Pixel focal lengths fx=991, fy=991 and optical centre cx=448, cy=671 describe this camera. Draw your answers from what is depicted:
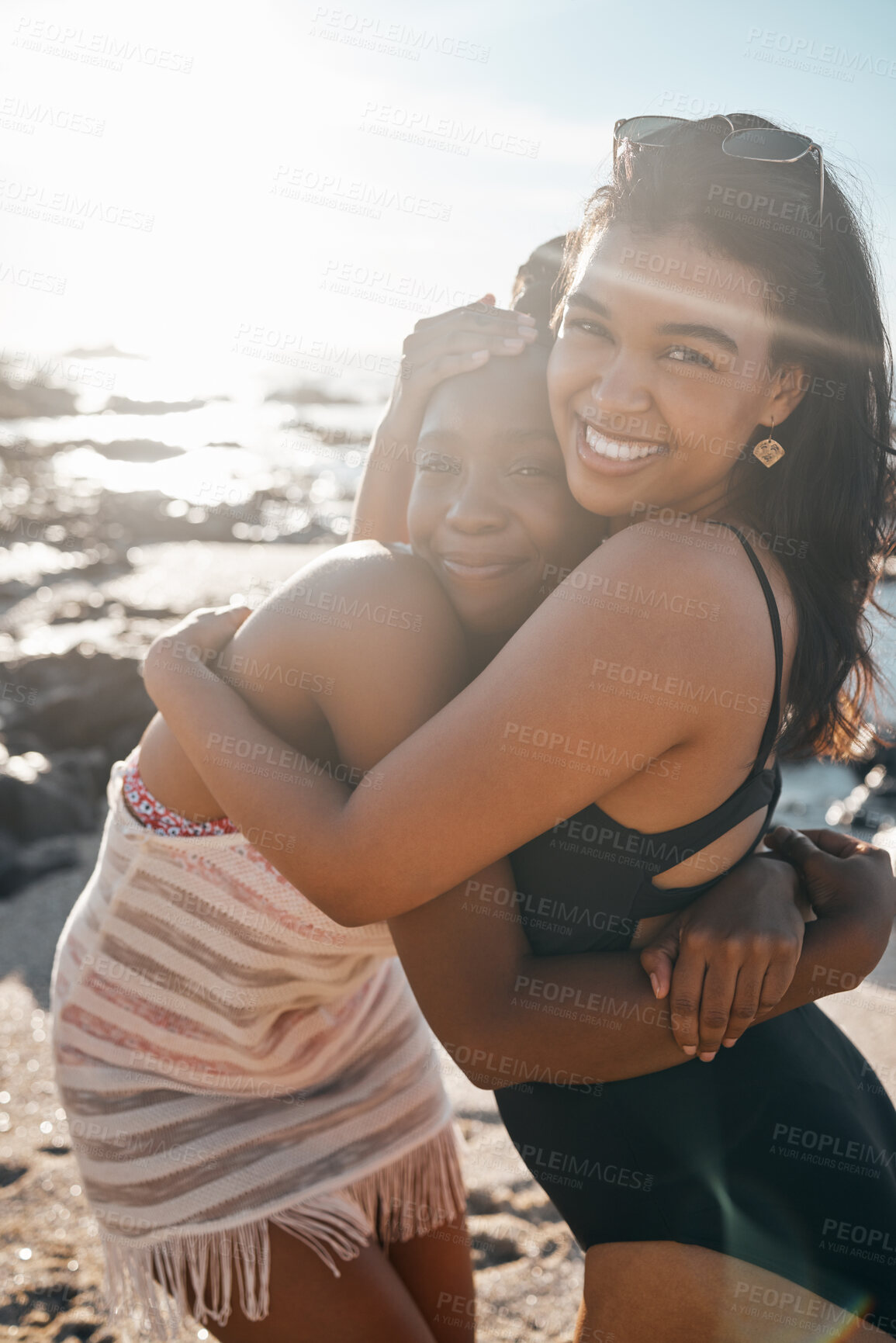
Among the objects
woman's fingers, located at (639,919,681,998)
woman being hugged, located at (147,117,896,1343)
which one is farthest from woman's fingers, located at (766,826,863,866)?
woman's fingers, located at (639,919,681,998)

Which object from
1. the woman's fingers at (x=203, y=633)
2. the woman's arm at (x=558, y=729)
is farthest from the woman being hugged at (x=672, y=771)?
the woman's fingers at (x=203, y=633)

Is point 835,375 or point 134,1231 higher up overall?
point 835,375

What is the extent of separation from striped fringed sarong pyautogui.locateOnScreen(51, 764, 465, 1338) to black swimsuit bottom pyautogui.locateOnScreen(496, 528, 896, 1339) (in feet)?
1.60

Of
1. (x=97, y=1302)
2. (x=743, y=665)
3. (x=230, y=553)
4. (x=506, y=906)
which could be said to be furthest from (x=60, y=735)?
(x=230, y=553)

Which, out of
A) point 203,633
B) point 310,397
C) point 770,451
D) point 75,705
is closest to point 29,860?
point 75,705

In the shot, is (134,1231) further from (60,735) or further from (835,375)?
(60,735)

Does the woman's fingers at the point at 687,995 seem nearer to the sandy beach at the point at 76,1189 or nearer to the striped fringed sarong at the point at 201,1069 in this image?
the striped fringed sarong at the point at 201,1069

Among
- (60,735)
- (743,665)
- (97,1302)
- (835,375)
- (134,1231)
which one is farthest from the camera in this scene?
(60,735)

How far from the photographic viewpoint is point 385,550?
175 centimetres

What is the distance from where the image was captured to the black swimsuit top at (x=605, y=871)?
1.59 meters

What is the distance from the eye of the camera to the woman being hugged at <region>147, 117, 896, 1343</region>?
1.43 meters

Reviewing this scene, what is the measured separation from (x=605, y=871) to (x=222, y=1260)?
1038mm

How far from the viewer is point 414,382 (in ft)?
7.11

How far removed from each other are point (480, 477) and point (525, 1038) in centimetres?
104
